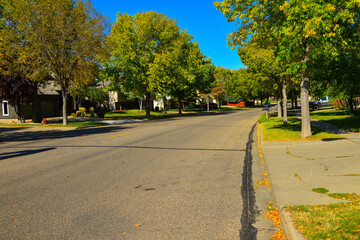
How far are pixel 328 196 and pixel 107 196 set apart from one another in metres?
4.04

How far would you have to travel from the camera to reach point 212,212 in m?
4.69

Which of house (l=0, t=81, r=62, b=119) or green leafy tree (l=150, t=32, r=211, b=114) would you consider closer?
green leafy tree (l=150, t=32, r=211, b=114)

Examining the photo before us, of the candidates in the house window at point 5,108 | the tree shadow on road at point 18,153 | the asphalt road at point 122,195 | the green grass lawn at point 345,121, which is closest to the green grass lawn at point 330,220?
the asphalt road at point 122,195

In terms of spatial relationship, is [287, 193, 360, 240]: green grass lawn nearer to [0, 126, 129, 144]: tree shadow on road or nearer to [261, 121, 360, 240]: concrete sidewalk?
[261, 121, 360, 240]: concrete sidewalk

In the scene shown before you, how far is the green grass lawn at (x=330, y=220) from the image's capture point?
11.6 feet

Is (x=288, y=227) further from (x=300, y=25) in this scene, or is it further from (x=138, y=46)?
(x=138, y=46)

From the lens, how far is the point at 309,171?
22.4 ft

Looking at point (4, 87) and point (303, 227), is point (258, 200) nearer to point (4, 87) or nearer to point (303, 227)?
point (303, 227)

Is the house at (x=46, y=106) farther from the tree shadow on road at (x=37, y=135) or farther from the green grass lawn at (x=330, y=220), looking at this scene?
the green grass lawn at (x=330, y=220)

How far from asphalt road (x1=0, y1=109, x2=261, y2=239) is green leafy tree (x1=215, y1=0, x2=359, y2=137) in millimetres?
4631

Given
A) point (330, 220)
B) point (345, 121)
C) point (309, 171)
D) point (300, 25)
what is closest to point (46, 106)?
point (345, 121)

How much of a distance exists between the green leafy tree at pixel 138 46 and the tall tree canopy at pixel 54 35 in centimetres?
650

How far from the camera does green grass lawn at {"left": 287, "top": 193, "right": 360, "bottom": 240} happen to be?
3.55 meters

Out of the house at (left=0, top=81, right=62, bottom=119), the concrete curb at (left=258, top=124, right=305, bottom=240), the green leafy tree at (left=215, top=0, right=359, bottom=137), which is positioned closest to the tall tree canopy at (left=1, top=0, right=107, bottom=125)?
the house at (left=0, top=81, right=62, bottom=119)
